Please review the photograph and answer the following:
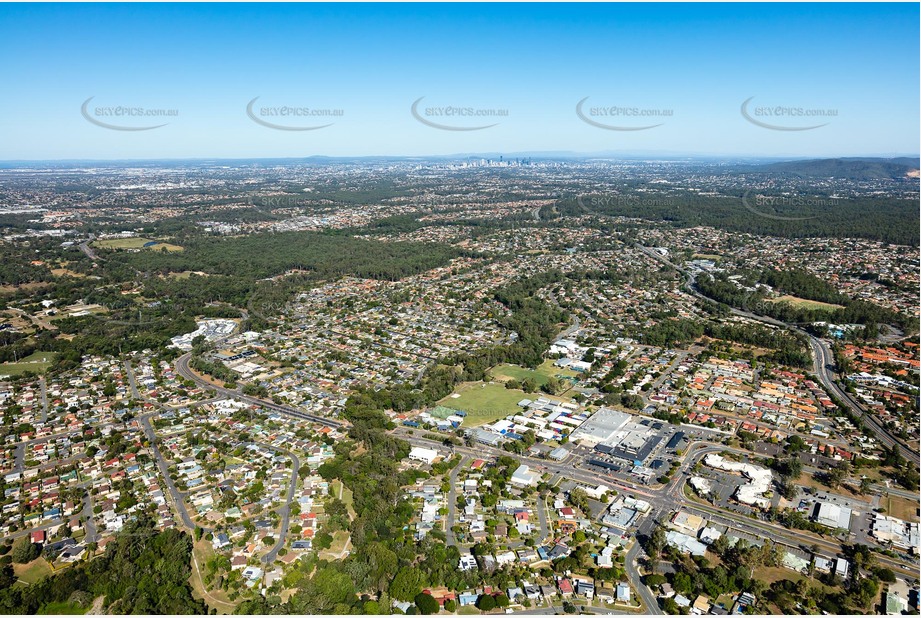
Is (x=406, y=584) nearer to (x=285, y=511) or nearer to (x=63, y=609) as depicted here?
(x=285, y=511)

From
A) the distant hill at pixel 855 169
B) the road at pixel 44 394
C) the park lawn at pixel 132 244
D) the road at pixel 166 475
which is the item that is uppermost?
the distant hill at pixel 855 169

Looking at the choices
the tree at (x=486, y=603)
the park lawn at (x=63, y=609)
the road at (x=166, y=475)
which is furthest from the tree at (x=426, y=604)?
the park lawn at (x=63, y=609)

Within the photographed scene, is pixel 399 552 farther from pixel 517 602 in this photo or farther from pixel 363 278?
pixel 363 278

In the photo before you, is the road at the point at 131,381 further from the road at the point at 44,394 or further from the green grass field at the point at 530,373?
the green grass field at the point at 530,373

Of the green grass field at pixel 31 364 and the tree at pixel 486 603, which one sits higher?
the tree at pixel 486 603

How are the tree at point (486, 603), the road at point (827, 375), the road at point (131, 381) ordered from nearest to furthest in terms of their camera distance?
the tree at point (486, 603), the road at point (827, 375), the road at point (131, 381)

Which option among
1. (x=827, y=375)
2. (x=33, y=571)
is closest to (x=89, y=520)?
(x=33, y=571)
